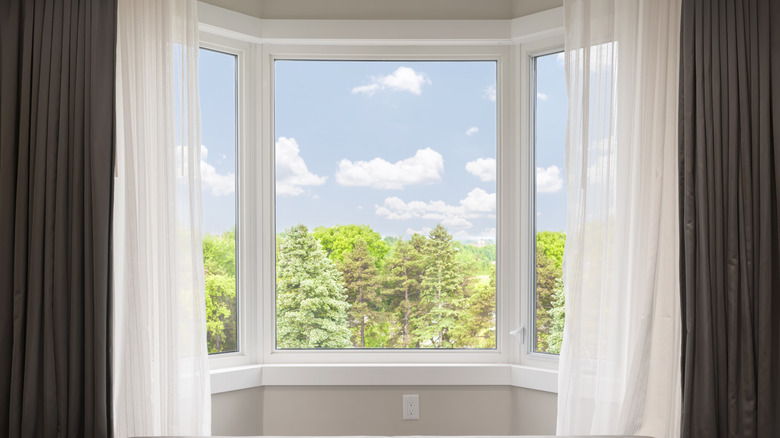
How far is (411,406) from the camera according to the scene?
2.68 m

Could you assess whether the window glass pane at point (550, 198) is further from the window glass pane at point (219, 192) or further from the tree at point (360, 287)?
the window glass pane at point (219, 192)

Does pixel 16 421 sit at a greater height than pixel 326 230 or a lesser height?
lesser

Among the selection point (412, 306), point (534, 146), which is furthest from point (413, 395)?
point (534, 146)

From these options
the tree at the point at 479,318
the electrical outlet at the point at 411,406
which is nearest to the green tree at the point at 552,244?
the tree at the point at 479,318

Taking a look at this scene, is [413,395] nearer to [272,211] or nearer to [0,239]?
[272,211]

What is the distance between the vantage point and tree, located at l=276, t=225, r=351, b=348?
2.79m

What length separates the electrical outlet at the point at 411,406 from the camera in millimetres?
2684

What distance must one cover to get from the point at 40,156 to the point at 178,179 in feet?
1.49

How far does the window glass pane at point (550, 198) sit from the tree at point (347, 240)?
0.73 metres

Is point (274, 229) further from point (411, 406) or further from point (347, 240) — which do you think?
point (411, 406)

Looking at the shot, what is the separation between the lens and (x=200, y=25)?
2541 mm

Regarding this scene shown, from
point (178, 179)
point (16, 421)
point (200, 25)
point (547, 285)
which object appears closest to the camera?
point (16, 421)

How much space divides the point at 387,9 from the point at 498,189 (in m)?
0.97

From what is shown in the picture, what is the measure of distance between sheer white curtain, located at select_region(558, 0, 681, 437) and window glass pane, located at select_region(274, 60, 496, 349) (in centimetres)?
57
